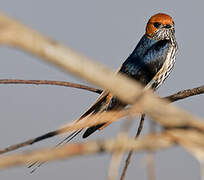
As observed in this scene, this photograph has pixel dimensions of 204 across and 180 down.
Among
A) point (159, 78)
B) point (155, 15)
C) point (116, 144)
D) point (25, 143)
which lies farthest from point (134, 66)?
point (116, 144)

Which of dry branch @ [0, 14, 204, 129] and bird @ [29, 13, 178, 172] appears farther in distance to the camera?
bird @ [29, 13, 178, 172]

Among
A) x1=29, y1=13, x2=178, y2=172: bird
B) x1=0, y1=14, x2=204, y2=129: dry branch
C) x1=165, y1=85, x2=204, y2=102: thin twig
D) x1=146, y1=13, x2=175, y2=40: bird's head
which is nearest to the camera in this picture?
x1=0, y1=14, x2=204, y2=129: dry branch

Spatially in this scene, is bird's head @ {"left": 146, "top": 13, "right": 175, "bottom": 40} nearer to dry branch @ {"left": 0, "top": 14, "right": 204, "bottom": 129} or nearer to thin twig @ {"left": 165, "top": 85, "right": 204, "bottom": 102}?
thin twig @ {"left": 165, "top": 85, "right": 204, "bottom": 102}

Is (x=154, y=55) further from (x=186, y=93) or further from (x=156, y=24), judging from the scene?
(x=186, y=93)

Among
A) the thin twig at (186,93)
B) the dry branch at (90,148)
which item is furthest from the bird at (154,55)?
the dry branch at (90,148)

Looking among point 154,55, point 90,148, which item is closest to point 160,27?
point 154,55

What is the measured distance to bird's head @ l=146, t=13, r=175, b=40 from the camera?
564cm

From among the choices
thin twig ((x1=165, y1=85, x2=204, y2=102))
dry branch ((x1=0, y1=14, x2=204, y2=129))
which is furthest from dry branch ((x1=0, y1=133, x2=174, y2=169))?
thin twig ((x1=165, y1=85, x2=204, y2=102))

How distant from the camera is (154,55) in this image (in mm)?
5676

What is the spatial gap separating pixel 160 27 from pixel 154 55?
14.3 inches

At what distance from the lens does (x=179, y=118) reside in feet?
2.46

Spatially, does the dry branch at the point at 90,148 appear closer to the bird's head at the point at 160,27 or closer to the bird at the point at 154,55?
the bird at the point at 154,55

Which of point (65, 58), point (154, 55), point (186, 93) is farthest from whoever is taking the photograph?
point (154, 55)

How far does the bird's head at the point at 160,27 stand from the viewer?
5.64 meters
